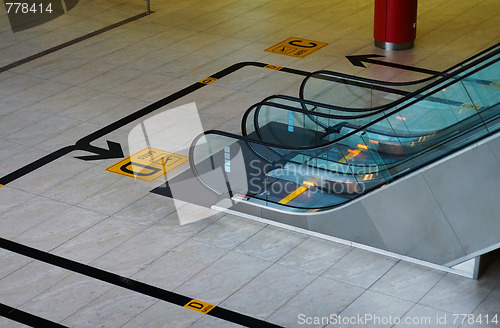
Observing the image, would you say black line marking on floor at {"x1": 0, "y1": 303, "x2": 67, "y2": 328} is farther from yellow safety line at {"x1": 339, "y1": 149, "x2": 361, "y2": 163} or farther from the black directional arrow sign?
yellow safety line at {"x1": 339, "y1": 149, "x2": 361, "y2": 163}

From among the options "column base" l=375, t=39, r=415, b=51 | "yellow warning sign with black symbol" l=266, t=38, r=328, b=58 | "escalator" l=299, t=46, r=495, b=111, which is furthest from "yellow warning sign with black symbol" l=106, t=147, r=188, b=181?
"column base" l=375, t=39, r=415, b=51

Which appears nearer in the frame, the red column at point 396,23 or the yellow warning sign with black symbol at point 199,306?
the yellow warning sign with black symbol at point 199,306

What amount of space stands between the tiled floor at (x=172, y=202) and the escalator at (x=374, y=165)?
0.26 meters

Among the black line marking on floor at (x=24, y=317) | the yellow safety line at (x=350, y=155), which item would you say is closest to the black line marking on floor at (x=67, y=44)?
the black line marking on floor at (x=24, y=317)

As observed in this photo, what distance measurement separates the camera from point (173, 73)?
13289mm

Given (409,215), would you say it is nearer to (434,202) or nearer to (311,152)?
(434,202)

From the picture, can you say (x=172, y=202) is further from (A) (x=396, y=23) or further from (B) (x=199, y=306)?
(A) (x=396, y=23)

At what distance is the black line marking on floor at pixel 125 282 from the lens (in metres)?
7.47

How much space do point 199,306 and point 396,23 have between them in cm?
763

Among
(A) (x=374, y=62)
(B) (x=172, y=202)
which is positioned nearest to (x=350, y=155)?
(B) (x=172, y=202)

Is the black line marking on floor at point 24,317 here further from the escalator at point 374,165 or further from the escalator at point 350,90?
the escalator at point 350,90

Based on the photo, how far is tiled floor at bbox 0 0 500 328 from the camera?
769 cm

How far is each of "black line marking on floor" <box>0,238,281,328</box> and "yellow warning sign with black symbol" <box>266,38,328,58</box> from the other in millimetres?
6561

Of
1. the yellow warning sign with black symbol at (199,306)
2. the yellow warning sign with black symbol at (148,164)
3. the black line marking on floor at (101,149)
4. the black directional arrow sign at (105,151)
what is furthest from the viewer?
the black directional arrow sign at (105,151)
